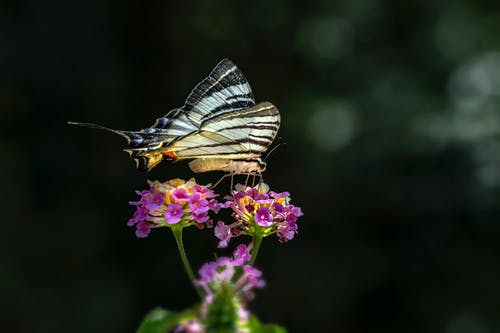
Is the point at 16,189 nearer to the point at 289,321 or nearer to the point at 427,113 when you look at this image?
the point at 289,321

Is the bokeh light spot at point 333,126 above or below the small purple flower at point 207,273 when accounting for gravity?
below

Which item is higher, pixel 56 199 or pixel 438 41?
pixel 438 41

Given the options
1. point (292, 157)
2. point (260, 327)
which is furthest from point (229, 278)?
point (292, 157)

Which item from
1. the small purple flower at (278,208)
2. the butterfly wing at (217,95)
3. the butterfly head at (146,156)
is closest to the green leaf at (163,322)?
the small purple flower at (278,208)

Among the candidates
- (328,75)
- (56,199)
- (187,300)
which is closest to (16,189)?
(56,199)

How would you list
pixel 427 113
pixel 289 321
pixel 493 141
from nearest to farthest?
pixel 493 141 → pixel 427 113 → pixel 289 321

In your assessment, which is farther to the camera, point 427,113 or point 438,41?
point 438,41

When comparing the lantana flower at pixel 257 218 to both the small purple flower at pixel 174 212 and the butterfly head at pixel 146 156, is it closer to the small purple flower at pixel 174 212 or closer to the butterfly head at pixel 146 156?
the small purple flower at pixel 174 212
